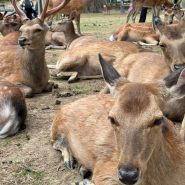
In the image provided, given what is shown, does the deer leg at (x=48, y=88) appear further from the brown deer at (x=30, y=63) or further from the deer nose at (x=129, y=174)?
the deer nose at (x=129, y=174)

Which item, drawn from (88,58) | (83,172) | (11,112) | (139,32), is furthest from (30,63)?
(139,32)

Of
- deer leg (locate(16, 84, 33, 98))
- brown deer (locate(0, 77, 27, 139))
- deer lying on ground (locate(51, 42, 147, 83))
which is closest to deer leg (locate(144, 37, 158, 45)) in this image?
deer lying on ground (locate(51, 42, 147, 83))

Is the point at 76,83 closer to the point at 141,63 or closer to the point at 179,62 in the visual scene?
the point at 141,63

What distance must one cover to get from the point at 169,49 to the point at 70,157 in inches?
90.7

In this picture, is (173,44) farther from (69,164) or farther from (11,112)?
(11,112)

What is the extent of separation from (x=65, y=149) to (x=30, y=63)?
110 inches

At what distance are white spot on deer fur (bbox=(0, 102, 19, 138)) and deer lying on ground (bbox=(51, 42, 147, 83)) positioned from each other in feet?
9.38

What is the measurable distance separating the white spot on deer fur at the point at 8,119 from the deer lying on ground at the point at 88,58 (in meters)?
2.86

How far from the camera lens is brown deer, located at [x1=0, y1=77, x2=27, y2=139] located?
13.8 feet

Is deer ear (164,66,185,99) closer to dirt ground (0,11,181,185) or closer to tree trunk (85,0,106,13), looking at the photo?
dirt ground (0,11,181,185)

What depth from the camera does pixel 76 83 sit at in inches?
276

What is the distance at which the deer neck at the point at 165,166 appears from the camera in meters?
2.55

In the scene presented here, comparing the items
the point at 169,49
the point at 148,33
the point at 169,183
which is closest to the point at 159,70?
the point at 169,49

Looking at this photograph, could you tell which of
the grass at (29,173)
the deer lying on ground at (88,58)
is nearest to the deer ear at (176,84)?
the grass at (29,173)
